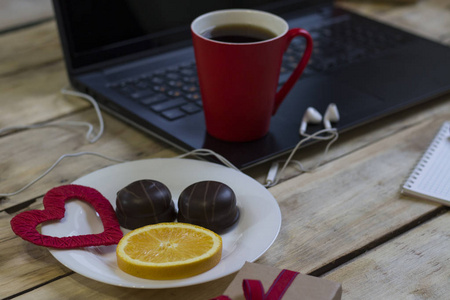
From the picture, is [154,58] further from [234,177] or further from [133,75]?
[234,177]

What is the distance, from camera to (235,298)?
495 mm

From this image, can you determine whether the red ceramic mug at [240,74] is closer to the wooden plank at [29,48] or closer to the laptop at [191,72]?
the laptop at [191,72]

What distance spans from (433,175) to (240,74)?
0.29 m

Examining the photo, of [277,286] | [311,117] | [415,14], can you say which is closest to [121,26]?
[311,117]

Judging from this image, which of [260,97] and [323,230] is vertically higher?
[260,97]

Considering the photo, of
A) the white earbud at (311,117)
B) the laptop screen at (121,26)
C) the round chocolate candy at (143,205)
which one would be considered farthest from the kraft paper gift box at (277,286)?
the laptop screen at (121,26)

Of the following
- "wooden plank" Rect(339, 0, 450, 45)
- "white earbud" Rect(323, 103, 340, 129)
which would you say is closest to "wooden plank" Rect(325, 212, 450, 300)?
"white earbud" Rect(323, 103, 340, 129)

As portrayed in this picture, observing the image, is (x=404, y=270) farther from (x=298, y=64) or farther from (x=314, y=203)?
(x=298, y=64)

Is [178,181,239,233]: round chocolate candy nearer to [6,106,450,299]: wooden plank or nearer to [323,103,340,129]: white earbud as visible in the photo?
[6,106,450,299]: wooden plank

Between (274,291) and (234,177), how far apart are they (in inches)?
8.4

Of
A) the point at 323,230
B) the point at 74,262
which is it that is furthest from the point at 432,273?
the point at 74,262

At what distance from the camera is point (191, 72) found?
951 mm

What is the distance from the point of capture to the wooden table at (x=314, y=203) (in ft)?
1.86

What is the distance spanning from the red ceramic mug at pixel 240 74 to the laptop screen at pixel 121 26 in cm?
24
